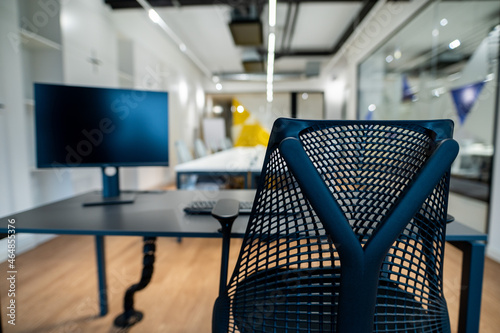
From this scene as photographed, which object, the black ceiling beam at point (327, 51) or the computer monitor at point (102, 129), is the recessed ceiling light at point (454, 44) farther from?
the computer monitor at point (102, 129)

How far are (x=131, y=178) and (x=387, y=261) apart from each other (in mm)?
4710

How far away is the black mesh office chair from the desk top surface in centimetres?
31

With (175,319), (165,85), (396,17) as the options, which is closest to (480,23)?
(396,17)

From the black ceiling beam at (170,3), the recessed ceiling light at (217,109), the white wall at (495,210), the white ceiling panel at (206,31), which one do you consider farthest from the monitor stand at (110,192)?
the recessed ceiling light at (217,109)

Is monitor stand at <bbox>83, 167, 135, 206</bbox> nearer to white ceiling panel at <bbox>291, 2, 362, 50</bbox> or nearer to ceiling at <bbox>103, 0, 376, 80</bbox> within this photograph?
ceiling at <bbox>103, 0, 376, 80</bbox>

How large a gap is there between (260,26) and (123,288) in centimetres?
471

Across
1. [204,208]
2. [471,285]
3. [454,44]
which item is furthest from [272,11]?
[471,285]

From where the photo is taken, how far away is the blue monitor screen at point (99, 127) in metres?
1.29

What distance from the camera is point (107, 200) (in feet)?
4.55

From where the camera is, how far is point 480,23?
2.72 metres

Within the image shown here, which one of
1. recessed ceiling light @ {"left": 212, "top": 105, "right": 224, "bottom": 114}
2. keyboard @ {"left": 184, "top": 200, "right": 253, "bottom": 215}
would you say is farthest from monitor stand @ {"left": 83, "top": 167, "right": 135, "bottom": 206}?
recessed ceiling light @ {"left": 212, "top": 105, "right": 224, "bottom": 114}
